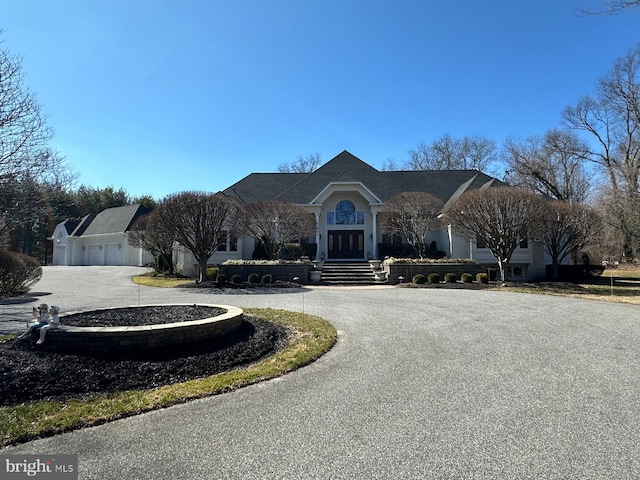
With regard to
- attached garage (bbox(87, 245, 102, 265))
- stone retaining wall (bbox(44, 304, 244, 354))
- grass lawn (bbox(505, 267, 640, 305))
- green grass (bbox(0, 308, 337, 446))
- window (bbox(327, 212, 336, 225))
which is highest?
window (bbox(327, 212, 336, 225))

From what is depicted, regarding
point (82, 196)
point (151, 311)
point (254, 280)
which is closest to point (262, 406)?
point (151, 311)

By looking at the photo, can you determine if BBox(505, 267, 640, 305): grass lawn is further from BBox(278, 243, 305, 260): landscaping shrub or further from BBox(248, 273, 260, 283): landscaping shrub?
BBox(278, 243, 305, 260): landscaping shrub

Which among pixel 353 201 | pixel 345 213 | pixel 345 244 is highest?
pixel 353 201

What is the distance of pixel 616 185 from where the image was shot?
96.0 feet

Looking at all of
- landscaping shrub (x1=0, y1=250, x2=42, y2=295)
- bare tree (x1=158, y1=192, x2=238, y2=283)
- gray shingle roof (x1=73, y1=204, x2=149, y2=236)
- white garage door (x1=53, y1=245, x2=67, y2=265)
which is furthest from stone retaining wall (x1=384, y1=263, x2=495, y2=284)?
white garage door (x1=53, y1=245, x2=67, y2=265)

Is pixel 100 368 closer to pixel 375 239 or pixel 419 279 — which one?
pixel 419 279

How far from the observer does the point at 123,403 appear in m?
4.11

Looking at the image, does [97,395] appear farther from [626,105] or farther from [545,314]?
[626,105]

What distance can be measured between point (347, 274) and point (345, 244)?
17.3 feet

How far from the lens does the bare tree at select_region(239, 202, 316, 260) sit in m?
21.0

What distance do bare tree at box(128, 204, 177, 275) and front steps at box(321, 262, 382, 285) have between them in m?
8.76

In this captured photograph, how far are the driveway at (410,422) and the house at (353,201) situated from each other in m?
17.2

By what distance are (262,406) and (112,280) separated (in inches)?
844

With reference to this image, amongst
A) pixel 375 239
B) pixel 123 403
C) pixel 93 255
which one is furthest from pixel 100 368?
pixel 93 255
